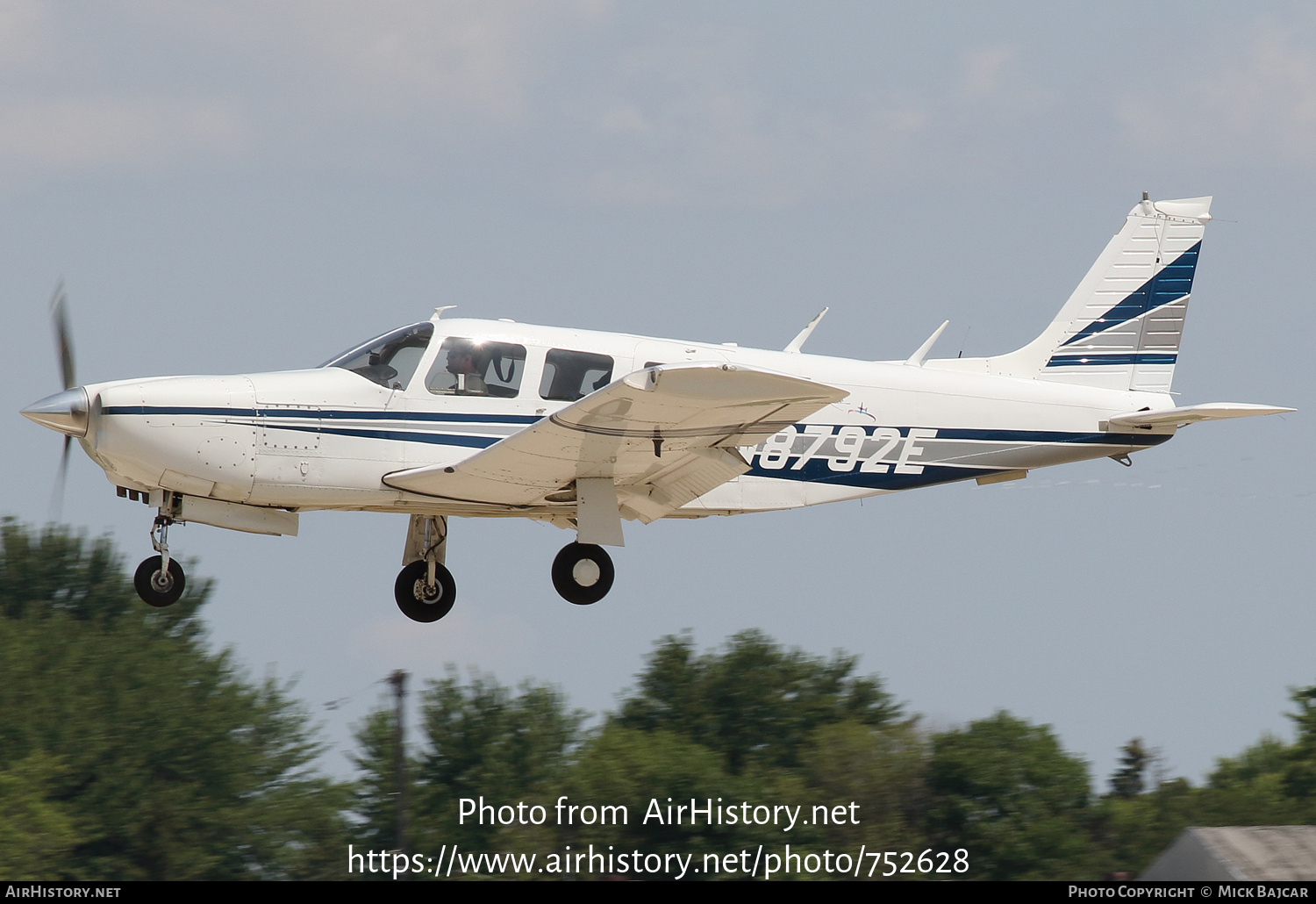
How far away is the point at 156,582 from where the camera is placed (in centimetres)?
1242

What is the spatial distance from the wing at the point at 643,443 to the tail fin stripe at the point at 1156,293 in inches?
180

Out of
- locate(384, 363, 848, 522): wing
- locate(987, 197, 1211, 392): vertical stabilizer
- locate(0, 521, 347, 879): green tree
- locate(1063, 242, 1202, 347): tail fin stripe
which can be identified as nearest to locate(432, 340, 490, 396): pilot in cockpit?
locate(384, 363, 848, 522): wing

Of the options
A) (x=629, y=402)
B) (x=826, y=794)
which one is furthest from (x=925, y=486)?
(x=826, y=794)

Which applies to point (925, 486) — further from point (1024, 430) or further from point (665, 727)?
point (665, 727)

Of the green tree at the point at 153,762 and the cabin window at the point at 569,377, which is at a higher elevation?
the cabin window at the point at 569,377

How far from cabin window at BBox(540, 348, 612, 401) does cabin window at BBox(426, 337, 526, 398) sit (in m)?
0.21

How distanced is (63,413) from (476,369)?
3130 mm

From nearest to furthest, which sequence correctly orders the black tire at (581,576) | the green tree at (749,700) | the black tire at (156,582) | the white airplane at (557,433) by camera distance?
the white airplane at (557,433) → the black tire at (156,582) → the black tire at (581,576) → the green tree at (749,700)

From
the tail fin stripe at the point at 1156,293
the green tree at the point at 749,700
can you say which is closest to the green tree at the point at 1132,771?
the green tree at the point at 749,700

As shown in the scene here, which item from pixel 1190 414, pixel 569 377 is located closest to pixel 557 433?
pixel 569 377

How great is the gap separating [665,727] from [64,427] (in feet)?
79.7

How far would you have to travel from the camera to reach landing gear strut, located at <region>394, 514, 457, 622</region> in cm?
1373

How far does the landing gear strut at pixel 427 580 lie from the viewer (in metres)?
13.7

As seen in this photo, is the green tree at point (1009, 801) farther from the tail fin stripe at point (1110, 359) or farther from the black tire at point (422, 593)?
the black tire at point (422, 593)
